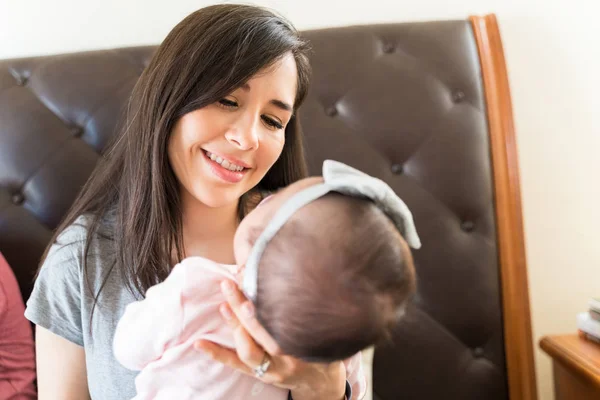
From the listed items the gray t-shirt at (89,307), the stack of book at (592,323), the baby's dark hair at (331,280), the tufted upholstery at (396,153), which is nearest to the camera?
the baby's dark hair at (331,280)

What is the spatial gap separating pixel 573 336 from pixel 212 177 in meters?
1.13

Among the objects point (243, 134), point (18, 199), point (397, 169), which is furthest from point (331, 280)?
point (18, 199)

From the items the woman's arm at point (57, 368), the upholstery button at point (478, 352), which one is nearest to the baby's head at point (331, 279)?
the woman's arm at point (57, 368)

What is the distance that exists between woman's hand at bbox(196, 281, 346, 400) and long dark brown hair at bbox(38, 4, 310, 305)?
1.23 ft

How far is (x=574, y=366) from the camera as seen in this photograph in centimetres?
133

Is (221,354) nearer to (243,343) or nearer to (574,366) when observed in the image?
(243,343)

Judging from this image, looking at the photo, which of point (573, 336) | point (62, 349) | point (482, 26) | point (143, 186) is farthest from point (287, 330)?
point (482, 26)

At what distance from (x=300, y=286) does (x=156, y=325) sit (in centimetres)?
28

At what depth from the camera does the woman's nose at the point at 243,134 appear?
103cm

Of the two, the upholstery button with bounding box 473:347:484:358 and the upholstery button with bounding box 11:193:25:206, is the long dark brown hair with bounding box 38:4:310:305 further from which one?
the upholstery button with bounding box 473:347:484:358

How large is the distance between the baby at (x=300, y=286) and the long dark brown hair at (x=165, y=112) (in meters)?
0.30

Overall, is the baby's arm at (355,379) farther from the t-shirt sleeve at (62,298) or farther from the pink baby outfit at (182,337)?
the t-shirt sleeve at (62,298)

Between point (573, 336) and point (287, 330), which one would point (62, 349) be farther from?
point (573, 336)

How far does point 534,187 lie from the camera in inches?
66.4
